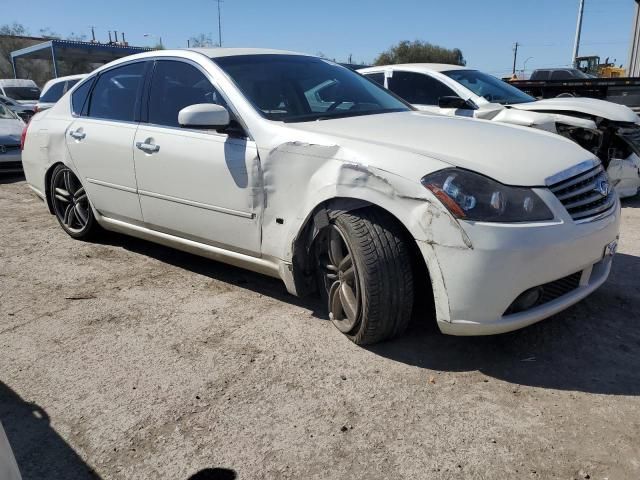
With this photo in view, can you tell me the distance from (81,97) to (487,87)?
16.6 ft


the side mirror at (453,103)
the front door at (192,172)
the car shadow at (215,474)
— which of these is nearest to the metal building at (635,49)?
the side mirror at (453,103)

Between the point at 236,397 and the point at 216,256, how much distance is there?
1303 mm

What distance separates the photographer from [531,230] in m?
2.51

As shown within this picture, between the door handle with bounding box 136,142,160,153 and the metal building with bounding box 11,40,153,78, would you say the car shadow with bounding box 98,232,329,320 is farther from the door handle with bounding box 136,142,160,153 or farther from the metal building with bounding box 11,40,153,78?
the metal building with bounding box 11,40,153,78

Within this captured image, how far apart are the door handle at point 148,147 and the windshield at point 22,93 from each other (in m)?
19.1

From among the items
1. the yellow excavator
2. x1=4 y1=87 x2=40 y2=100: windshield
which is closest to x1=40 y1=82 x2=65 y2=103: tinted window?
x1=4 y1=87 x2=40 y2=100: windshield

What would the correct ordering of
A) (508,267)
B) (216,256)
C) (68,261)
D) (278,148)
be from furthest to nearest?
(68,261) → (216,256) → (278,148) → (508,267)

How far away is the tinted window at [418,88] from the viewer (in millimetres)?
7148

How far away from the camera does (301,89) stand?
3.80 m

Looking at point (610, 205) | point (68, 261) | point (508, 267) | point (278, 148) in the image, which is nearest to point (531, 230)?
point (508, 267)

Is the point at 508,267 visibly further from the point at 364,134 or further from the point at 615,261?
the point at 615,261

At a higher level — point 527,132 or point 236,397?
point 527,132

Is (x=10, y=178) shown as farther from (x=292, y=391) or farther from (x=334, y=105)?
(x=292, y=391)

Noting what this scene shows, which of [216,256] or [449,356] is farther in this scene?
[216,256]
